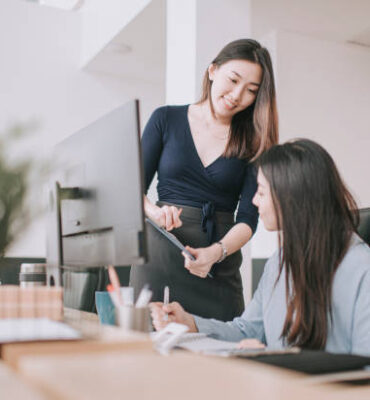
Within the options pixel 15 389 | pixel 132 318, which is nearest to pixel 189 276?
pixel 132 318

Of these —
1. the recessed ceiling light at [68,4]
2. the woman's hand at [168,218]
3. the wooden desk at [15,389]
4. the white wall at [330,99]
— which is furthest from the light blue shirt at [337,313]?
the recessed ceiling light at [68,4]

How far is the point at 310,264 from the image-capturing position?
117 cm

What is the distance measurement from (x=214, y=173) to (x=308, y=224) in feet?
1.81

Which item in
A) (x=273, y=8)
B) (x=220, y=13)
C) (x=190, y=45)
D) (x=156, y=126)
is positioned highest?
(x=273, y=8)

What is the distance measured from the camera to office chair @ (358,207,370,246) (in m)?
1.38

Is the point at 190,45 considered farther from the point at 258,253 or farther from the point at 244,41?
the point at 258,253

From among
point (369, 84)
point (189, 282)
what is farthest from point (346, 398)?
point (369, 84)

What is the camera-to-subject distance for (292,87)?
4.02m

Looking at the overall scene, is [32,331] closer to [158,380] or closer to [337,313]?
[158,380]

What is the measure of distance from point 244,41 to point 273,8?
2.08m

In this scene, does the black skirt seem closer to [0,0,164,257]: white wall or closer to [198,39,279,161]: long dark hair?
[198,39,279,161]: long dark hair

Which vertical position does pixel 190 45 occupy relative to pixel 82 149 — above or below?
above

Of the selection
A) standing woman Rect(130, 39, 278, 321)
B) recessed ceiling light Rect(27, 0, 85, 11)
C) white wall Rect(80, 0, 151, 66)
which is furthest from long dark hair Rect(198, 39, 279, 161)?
recessed ceiling light Rect(27, 0, 85, 11)

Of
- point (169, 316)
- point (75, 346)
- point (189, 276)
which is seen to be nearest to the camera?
point (75, 346)
